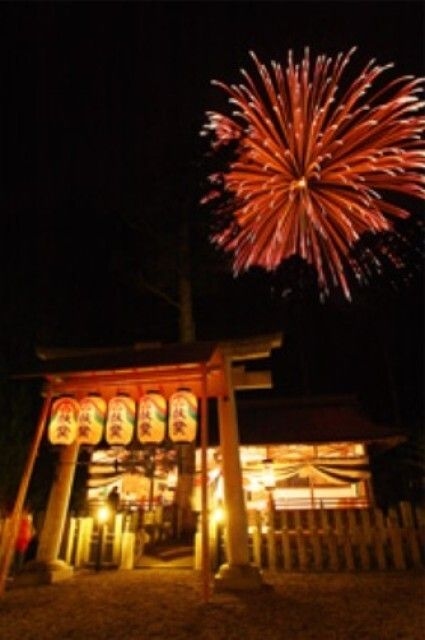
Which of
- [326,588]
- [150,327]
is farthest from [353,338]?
[326,588]

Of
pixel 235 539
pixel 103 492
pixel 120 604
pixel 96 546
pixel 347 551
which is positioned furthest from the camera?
pixel 103 492

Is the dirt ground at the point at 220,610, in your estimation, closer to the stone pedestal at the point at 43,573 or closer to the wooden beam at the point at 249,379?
the stone pedestal at the point at 43,573

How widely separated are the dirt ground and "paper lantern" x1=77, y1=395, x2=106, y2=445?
2178mm

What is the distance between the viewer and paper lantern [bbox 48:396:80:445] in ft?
28.9

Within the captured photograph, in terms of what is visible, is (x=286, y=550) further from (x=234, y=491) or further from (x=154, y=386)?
(x=154, y=386)

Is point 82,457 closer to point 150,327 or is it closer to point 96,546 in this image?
point 150,327

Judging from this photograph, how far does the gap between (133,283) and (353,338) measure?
1319 centimetres

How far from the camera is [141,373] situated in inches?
356

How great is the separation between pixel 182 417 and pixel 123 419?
1.00m

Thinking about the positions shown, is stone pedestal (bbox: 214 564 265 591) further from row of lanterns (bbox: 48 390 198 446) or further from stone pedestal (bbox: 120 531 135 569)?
stone pedestal (bbox: 120 531 135 569)

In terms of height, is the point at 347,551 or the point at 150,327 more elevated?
the point at 150,327

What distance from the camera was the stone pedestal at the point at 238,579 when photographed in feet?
24.0

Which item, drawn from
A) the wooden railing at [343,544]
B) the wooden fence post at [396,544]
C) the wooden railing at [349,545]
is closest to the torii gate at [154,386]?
the wooden railing at [343,544]

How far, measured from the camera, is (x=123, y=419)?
882 cm
